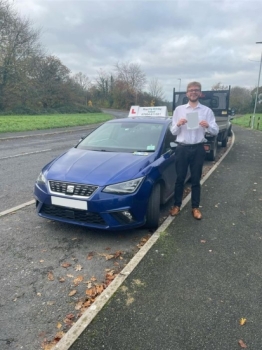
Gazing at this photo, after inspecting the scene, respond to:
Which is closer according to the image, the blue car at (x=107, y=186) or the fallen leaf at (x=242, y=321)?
the fallen leaf at (x=242, y=321)

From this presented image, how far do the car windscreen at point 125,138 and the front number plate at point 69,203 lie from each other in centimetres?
135

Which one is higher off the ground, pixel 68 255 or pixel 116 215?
pixel 116 215

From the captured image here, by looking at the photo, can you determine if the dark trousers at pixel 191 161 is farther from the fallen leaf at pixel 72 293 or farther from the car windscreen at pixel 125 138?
the fallen leaf at pixel 72 293

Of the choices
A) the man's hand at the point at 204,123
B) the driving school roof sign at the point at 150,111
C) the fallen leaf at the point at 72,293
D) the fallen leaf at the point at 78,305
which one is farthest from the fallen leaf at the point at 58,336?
the driving school roof sign at the point at 150,111

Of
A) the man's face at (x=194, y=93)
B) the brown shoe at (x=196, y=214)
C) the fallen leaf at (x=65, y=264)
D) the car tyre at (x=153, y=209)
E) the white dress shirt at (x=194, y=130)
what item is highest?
the man's face at (x=194, y=93)

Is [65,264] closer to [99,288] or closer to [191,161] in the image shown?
[99,288]

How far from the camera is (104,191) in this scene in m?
3.48

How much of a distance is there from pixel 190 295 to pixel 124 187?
4.79ft

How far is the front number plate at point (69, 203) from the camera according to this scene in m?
3.48

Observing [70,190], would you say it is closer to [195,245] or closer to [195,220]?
[195,245]

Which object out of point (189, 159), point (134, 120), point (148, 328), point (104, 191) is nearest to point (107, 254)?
point (104, 191)

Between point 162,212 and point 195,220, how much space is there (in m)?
0.58

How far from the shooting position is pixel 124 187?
3.56 meters

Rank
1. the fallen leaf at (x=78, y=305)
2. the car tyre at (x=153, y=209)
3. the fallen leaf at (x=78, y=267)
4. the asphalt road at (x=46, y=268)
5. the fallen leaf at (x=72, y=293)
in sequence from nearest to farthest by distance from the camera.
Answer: the asphalt road at (x=46, y=268)
the fallen leaf at (x=78, y=305)
the fallen leaf at (x=72, y=293)
the fallen leaf at (x=78, y=267)
the car tyre at (x=153, y=209)
